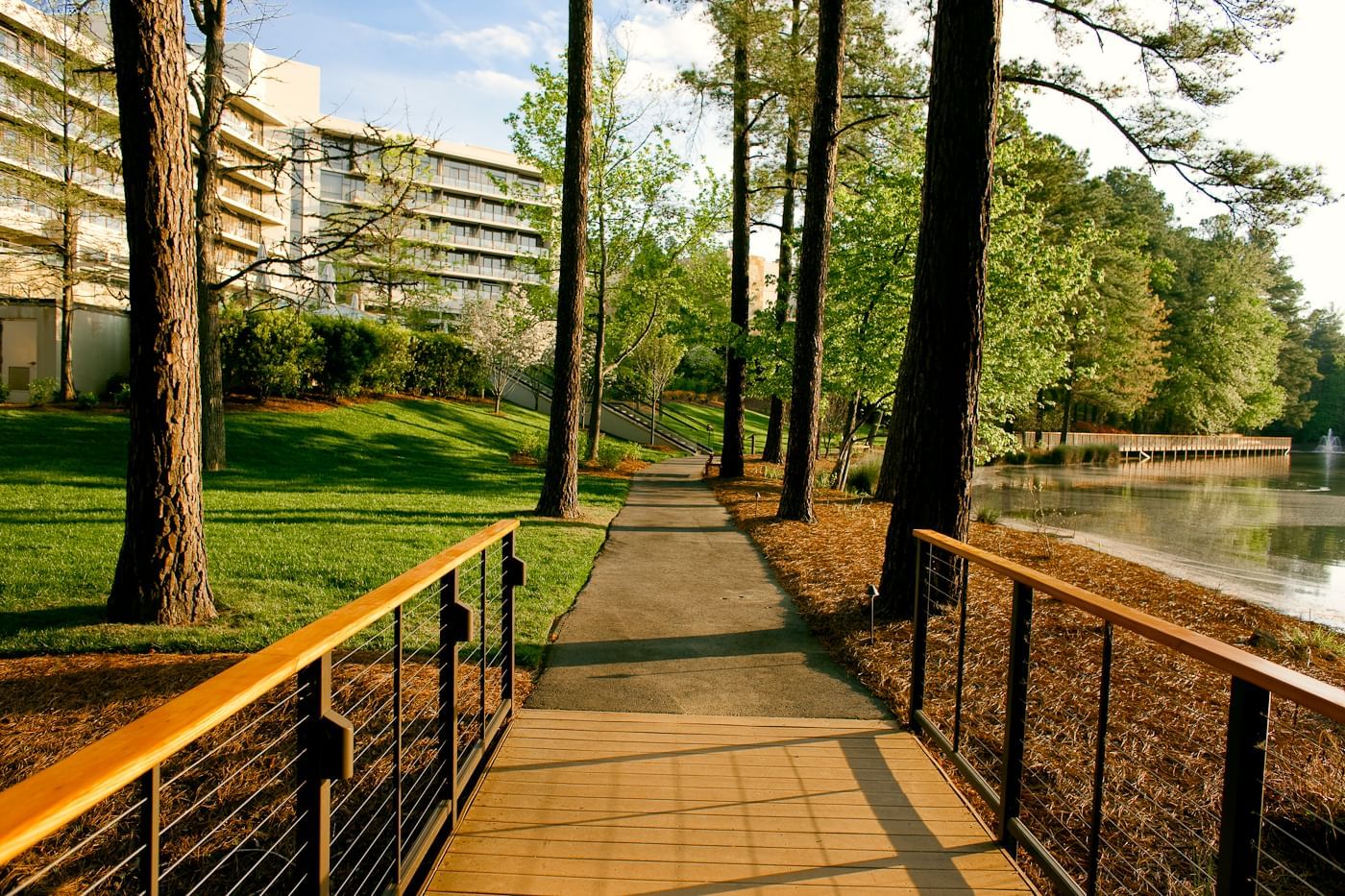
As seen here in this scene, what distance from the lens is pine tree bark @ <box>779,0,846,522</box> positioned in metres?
11.1

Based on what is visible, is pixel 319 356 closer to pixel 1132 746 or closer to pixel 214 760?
pixel 214 760

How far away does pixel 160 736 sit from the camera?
4.53ft

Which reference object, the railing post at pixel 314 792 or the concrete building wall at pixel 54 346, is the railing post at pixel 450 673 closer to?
the railing post at pixel 314 792

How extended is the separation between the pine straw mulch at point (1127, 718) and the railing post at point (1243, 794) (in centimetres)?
8

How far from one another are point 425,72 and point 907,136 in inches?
362

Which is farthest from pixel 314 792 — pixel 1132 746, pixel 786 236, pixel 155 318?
pixel 786 236

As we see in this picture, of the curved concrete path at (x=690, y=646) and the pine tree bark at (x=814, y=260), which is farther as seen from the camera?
the pine tree bark at (x=814, y=260)

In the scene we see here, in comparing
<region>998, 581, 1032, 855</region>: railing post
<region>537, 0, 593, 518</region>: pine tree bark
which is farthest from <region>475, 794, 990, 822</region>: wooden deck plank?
<region>537, 0, 593, 518</region>: pine tree bark

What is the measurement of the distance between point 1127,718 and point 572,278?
924 cm

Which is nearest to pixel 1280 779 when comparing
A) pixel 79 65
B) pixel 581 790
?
pixel 581 790

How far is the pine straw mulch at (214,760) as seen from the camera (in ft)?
10.2

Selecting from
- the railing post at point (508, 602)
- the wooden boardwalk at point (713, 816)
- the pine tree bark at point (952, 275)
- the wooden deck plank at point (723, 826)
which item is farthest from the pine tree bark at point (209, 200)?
the wooden deck plank at point (723, 826)

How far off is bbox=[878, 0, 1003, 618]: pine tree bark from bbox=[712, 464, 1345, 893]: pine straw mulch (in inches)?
36.4

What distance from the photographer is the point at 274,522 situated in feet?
31.2
